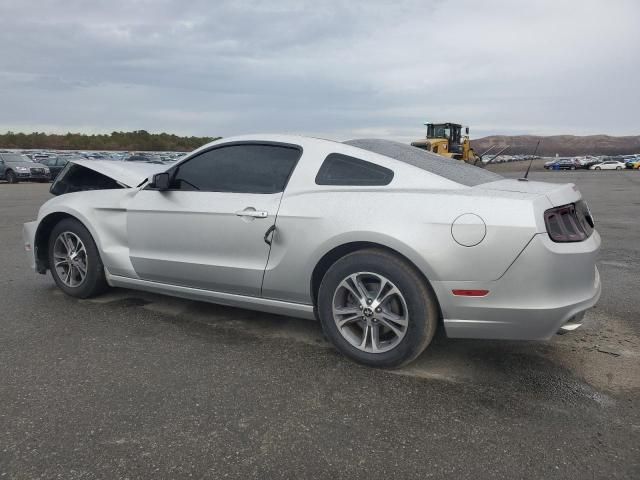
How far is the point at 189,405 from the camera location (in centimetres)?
286

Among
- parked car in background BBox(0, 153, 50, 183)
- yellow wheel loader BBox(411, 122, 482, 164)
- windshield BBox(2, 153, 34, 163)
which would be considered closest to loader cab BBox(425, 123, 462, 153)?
yellow wheel loader BBox(411, 122, 482, 164)

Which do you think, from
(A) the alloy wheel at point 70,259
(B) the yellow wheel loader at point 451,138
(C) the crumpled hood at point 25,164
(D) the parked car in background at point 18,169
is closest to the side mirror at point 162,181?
(A) the alloy wheel at point 70,259

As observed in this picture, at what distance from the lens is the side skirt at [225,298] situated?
368cm

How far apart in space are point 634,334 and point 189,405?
3.23 m

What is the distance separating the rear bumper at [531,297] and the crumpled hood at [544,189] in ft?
1.00

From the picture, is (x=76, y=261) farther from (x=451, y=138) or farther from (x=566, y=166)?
(x=566, y=166)

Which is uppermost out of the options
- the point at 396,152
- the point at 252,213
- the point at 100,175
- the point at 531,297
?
the point at 396,152

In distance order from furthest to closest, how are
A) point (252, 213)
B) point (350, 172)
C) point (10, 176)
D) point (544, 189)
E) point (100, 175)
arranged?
1. point (10, 176)
2. point (100, 175)
3. point (252, 213)
4. point (350, 172)
5. point (544, 189)

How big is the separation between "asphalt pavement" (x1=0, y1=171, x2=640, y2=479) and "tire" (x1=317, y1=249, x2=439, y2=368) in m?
0.14

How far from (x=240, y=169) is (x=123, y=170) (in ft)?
4.77

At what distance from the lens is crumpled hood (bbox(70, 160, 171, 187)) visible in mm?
4688

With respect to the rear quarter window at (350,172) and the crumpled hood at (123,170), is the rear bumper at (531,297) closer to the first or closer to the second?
the rear quarter window at (350,172)

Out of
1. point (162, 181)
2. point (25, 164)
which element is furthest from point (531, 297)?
point (25, 164)

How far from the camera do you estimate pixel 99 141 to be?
88.8 meters
